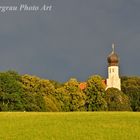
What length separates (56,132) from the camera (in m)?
35.4

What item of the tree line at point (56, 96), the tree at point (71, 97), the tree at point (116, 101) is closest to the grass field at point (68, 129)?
the tree line at point (56, 96)

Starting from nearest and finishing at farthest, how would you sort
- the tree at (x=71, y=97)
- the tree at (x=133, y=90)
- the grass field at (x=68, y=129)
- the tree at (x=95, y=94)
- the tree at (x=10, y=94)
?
1. the grass field at (x=68, y=129)
2. the tree at (x=10, y=94)
3. the tree at (x=71, y=97)
4. the tree at (x=95, y=94)
5. the tree at (x=133, y=90)

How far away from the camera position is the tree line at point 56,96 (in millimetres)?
91688

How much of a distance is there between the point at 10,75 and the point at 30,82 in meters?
9.40

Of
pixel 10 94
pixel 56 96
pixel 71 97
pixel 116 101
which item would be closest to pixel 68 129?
pixel 10 94

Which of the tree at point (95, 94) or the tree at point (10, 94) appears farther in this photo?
the tree at point (95, 94)

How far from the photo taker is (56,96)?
108625 mm

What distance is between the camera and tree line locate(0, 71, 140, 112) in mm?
91688

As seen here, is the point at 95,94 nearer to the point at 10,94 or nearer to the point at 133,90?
the point at 133,90

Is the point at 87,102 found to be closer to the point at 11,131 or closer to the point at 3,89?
the point at 3,89

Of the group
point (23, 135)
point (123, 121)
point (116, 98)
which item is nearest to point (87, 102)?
point (116, 98)

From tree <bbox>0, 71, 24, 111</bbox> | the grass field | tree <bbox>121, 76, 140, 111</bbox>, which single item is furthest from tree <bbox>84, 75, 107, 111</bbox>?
the grass field

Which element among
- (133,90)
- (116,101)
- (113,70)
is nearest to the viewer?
(116,101)

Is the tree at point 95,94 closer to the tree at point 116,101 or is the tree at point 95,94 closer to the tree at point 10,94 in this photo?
the tree at point 116,101
